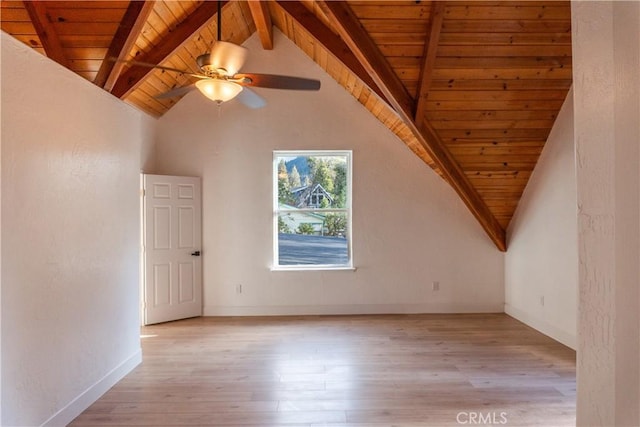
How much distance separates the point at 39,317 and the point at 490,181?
4.31 metres

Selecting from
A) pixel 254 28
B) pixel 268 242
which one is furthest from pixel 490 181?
pixel 254 28

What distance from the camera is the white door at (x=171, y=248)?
400cm

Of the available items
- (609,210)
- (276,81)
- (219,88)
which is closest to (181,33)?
(219,88)

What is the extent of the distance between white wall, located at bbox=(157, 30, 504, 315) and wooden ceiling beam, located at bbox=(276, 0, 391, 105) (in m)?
1.17

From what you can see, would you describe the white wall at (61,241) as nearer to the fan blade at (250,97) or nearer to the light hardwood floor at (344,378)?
the light hardwood floor at (344,378)

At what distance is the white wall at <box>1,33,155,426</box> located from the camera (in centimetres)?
177

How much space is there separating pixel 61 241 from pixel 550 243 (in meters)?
4.55

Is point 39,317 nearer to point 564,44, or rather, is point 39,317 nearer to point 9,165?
point 9,165

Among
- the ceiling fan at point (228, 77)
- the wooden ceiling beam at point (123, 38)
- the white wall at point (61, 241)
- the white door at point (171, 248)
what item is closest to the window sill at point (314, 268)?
the white door at point (171, 248)

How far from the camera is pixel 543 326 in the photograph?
3646 millimetres

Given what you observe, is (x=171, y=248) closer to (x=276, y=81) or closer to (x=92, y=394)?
(x=92, y=394)

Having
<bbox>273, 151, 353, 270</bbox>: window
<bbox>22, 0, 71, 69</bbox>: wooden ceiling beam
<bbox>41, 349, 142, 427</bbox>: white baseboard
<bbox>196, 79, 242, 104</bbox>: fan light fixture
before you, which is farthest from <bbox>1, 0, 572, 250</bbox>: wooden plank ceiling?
<bbox>41, 349, 142, 427</bbox>: white baseboard

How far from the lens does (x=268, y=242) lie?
439 cm

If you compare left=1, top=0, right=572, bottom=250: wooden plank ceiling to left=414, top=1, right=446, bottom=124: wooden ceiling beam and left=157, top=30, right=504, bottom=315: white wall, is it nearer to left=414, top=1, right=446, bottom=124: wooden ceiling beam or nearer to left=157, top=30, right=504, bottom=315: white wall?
left=414, top=1, right=446, bottom=124: wooden ceiling beam
